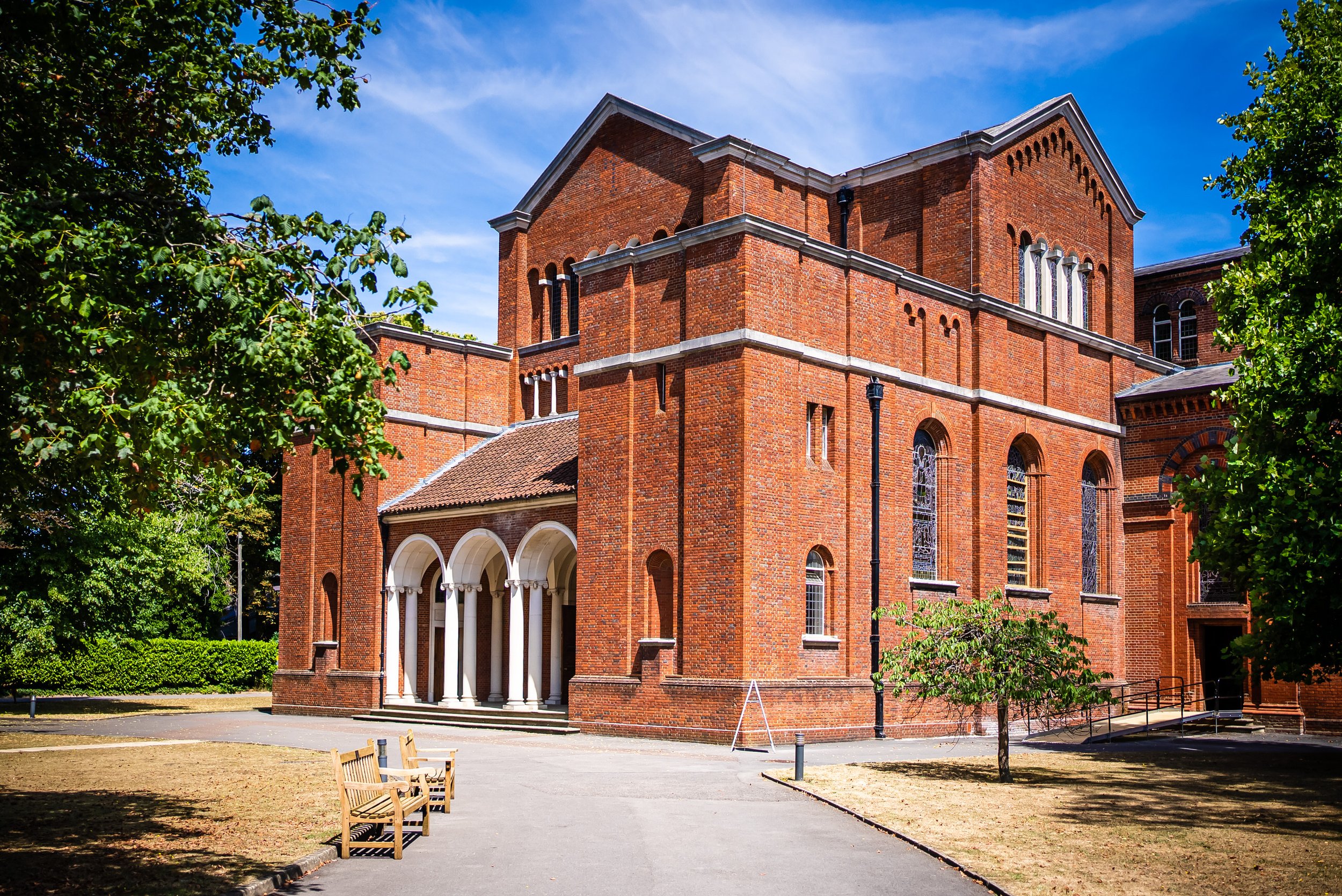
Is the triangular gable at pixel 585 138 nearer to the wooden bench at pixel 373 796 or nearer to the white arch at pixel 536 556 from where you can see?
the white arch at pixel 536 556

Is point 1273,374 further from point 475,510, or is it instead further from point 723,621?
point 475,510

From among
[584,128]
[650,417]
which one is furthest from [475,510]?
[584,128]

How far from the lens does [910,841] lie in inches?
480

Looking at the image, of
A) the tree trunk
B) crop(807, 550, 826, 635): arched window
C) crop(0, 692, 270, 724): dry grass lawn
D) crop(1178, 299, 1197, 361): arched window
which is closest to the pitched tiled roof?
crop(807, 550, 826, 635): arched window

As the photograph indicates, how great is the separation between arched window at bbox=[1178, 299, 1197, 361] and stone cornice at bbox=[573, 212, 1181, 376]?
4980mm

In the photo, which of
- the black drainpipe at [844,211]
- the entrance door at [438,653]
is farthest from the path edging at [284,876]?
the black drainpipe at [844,211]

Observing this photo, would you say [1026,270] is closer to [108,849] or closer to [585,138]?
[585,138]

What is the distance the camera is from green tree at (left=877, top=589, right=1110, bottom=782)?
58.0 feet

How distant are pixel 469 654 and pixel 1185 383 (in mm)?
20028

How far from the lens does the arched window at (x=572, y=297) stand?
35.4 metres

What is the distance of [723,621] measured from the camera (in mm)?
23188

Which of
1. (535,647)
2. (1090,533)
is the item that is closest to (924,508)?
(1090,533)

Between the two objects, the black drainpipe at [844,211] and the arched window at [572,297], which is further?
the arched window at [572,297]

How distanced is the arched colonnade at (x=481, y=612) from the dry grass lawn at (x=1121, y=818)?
1159 centimetres
